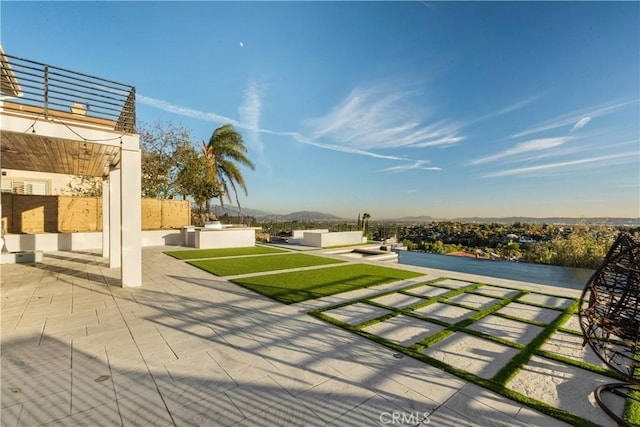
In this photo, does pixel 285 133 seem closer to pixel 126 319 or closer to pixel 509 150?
pixel 509 150

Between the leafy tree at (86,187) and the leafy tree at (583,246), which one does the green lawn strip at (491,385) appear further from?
the leafy tree at (86,187)

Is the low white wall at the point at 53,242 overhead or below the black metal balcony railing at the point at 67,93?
below

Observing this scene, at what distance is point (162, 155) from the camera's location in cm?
1880

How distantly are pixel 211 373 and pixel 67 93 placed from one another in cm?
701

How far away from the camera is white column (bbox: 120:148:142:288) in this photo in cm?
654

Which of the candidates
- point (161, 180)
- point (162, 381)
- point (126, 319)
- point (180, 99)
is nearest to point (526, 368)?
point (162, 381)

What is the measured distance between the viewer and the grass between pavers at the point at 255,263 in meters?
8.87

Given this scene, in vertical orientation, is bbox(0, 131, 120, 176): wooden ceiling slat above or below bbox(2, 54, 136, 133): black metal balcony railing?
below

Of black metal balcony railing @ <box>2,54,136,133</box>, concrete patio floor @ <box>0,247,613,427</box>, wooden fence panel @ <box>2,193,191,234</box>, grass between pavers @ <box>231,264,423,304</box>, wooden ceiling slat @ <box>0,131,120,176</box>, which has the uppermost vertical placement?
black metal balcony railing @ <box>2,54,136,133</box>

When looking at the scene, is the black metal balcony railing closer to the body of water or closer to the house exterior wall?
the body of water

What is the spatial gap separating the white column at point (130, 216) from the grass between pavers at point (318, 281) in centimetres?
248

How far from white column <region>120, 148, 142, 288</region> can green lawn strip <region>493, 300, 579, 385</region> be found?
7594mm

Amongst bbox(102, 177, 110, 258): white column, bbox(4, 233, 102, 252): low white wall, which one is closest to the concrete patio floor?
bbox(102, 177, 110, 258): white column

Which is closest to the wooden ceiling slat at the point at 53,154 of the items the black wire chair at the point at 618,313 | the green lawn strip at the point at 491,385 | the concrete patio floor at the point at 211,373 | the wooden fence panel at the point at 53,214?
the wooden fence panel at the point at 53,214
